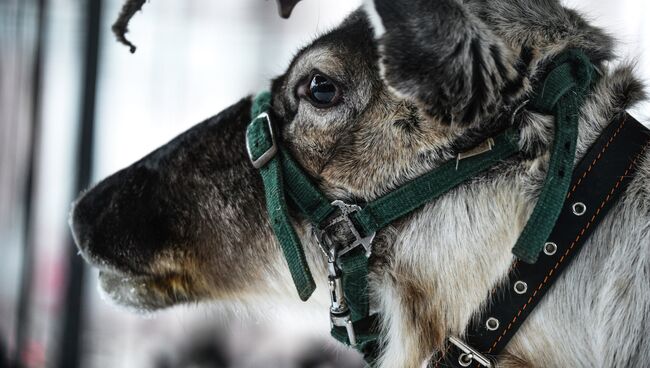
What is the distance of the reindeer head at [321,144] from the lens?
4.72 ft

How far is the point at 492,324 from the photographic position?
155 cm

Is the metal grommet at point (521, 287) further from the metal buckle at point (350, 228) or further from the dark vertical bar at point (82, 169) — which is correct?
the dark vertical bar at point (82, 169)

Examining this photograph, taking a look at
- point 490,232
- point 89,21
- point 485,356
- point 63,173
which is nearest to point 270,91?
point 490,232

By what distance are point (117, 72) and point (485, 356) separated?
338cm

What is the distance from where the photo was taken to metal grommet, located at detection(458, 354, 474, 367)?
1.57 meters

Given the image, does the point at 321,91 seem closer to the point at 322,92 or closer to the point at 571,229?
the point at 322,92

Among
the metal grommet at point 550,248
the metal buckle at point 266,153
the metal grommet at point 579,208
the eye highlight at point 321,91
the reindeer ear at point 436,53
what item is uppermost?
the reindeer ear at point 436,53

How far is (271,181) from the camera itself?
70.0 inches

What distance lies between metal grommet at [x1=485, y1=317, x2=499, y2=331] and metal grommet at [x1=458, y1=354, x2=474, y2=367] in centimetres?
8

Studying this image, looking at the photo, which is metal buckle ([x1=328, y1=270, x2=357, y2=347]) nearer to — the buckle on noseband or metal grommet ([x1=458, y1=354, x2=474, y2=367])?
the buckle on noseband

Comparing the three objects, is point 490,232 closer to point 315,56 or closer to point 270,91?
point 315,56

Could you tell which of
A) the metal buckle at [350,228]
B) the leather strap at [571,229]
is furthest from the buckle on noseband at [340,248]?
the leather strap at [571,229]

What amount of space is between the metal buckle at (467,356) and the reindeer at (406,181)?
3cm

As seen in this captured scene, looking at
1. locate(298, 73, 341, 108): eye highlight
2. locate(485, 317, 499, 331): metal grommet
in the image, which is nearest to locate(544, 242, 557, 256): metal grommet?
locate(485, 317, 499, 331): metal grommet
